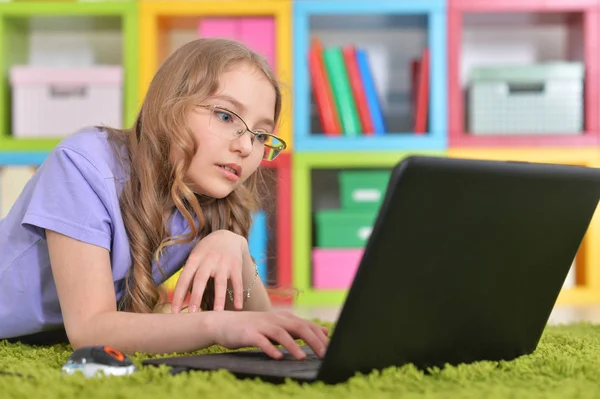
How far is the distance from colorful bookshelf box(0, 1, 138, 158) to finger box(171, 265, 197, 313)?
1.49 meters

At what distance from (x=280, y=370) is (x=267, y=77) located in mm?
488

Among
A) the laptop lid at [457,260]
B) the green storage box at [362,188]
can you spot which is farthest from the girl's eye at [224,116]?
the green storage box at [362,188]

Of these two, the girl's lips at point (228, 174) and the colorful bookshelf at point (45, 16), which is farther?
the colorful bookshelf at point (45, 16)

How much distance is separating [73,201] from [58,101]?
1.57 metres

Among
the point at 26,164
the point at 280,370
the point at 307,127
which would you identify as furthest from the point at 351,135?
the point at 280,370

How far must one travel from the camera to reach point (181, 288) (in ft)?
2.90

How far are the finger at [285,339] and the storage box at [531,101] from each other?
1734 millimetres

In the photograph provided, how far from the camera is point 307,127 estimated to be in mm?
2336

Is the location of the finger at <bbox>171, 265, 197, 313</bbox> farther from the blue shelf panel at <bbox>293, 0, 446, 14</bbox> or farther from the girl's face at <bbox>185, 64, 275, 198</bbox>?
the blue shelf panel at <bbox>293, 0, 446, 14</bbox>

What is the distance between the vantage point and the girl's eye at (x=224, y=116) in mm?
995

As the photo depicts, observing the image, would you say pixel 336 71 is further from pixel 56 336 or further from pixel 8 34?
pixel 56 336

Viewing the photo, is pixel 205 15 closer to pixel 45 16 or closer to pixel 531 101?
pixel 45 16

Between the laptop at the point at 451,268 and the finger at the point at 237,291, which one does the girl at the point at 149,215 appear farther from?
the laptop at the point at 451,268

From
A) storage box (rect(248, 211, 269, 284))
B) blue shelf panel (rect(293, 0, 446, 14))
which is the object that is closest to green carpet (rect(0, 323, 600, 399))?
storage box (rect(248, 211, 269, 284))
